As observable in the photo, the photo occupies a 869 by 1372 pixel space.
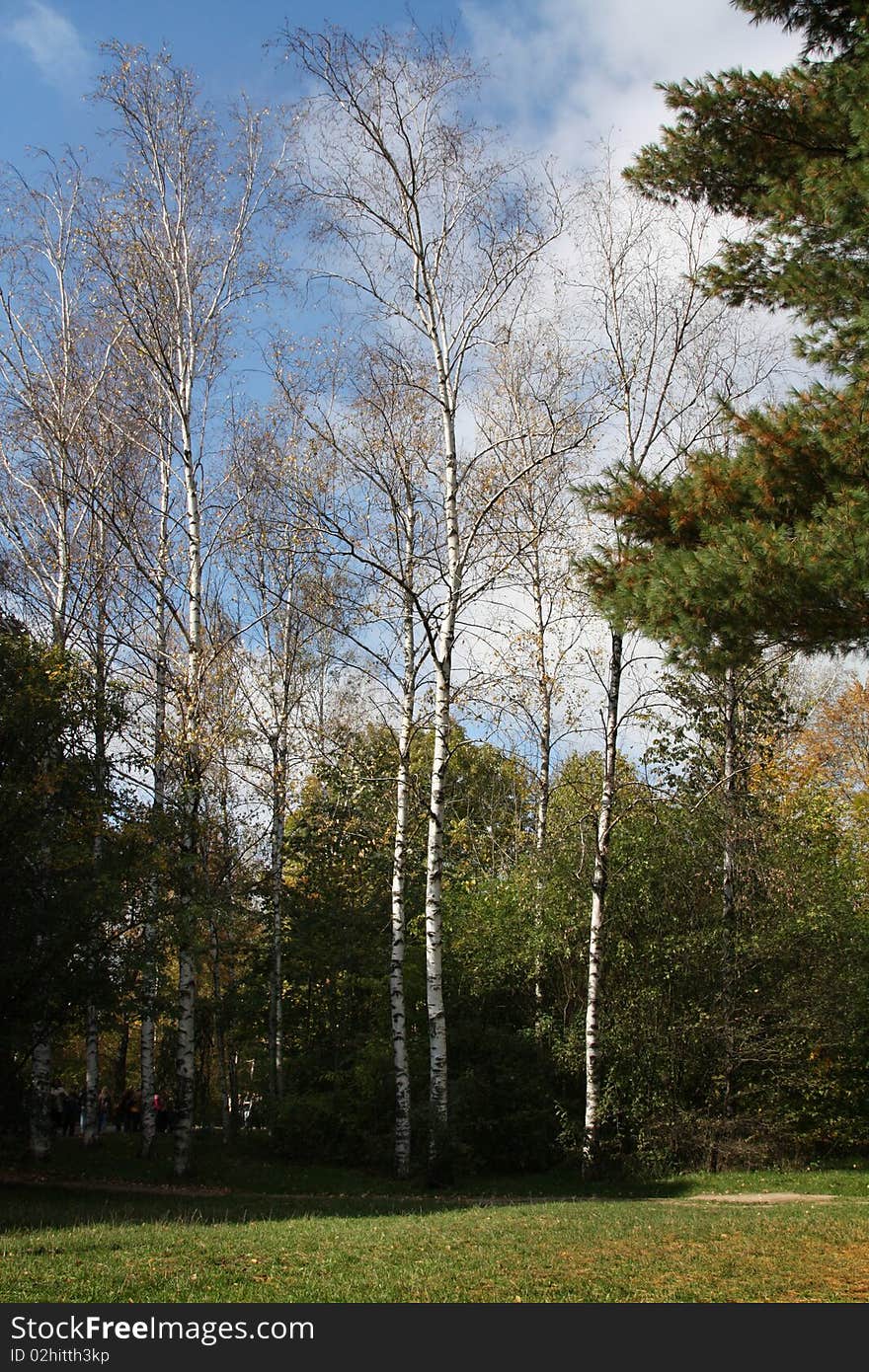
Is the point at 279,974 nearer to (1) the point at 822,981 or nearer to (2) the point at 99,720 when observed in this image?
(2) the point at 99,720

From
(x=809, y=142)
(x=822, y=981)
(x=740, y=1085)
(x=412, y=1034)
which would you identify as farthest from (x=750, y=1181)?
(x=809, y=142)

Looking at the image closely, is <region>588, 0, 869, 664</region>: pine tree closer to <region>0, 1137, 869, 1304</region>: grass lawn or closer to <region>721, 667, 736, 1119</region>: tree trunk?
<region>0, 1137, 869, 1304</region>: grass lawn

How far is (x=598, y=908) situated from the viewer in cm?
→ 1505

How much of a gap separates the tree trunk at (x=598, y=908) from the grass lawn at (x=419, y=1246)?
4.70 ft

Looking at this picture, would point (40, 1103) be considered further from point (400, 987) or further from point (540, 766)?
point (540, 766)

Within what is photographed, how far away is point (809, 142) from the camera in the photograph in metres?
9.27

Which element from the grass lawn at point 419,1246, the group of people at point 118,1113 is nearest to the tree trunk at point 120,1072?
the group of people at point 118,1113

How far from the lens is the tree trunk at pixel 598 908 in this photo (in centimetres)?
1486

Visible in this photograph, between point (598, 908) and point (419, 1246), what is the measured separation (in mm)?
7771

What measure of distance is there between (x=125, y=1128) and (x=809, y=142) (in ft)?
85.9

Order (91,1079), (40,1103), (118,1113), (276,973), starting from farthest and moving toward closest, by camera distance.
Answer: (118,1113), (276,973), (91,1079), (40,1103)

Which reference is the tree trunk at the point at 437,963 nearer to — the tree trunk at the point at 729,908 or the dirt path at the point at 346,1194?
the dirt path at the point at 346,1194

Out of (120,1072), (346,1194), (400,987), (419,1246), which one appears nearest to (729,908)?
(400,987)

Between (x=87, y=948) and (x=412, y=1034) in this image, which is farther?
(x=412, y=1034)
